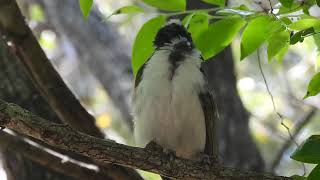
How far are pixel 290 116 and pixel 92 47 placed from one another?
3.41 m

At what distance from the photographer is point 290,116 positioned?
683cm

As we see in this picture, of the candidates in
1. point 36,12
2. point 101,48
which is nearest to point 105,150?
point 101,48

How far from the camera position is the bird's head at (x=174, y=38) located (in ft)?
7.70

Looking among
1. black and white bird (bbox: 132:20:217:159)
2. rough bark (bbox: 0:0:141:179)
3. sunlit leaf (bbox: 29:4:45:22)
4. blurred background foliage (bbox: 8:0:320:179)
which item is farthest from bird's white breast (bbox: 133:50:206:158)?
blurred background foliage (bbox: 8:0:320:179)

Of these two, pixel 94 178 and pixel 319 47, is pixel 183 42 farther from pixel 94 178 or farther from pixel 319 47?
pixel 319 47

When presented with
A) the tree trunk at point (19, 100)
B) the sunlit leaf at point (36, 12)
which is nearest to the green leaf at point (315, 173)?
the tree trunk at point (19, 100)

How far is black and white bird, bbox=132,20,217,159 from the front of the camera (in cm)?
231

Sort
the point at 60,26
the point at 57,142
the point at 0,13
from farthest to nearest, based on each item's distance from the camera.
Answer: the point at 60,26 → the point at 0,13 → the point at 57,142

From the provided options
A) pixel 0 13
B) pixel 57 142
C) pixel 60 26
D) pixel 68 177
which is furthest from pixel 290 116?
pixel 57 142

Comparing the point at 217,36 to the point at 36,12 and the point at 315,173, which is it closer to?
the point at 315,173

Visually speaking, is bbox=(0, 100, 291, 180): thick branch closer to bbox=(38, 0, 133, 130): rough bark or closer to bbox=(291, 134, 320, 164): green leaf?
bbox=(291, 134, 320, 164): green leaf

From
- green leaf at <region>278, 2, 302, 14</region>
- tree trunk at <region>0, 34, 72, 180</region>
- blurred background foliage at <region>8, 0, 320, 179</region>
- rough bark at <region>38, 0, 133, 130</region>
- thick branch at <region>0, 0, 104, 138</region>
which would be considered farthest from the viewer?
blurred background foliage at <region>8, 0, 320, 179</region>

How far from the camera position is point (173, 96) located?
91.3 inches

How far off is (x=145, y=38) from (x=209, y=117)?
0.85 metres
